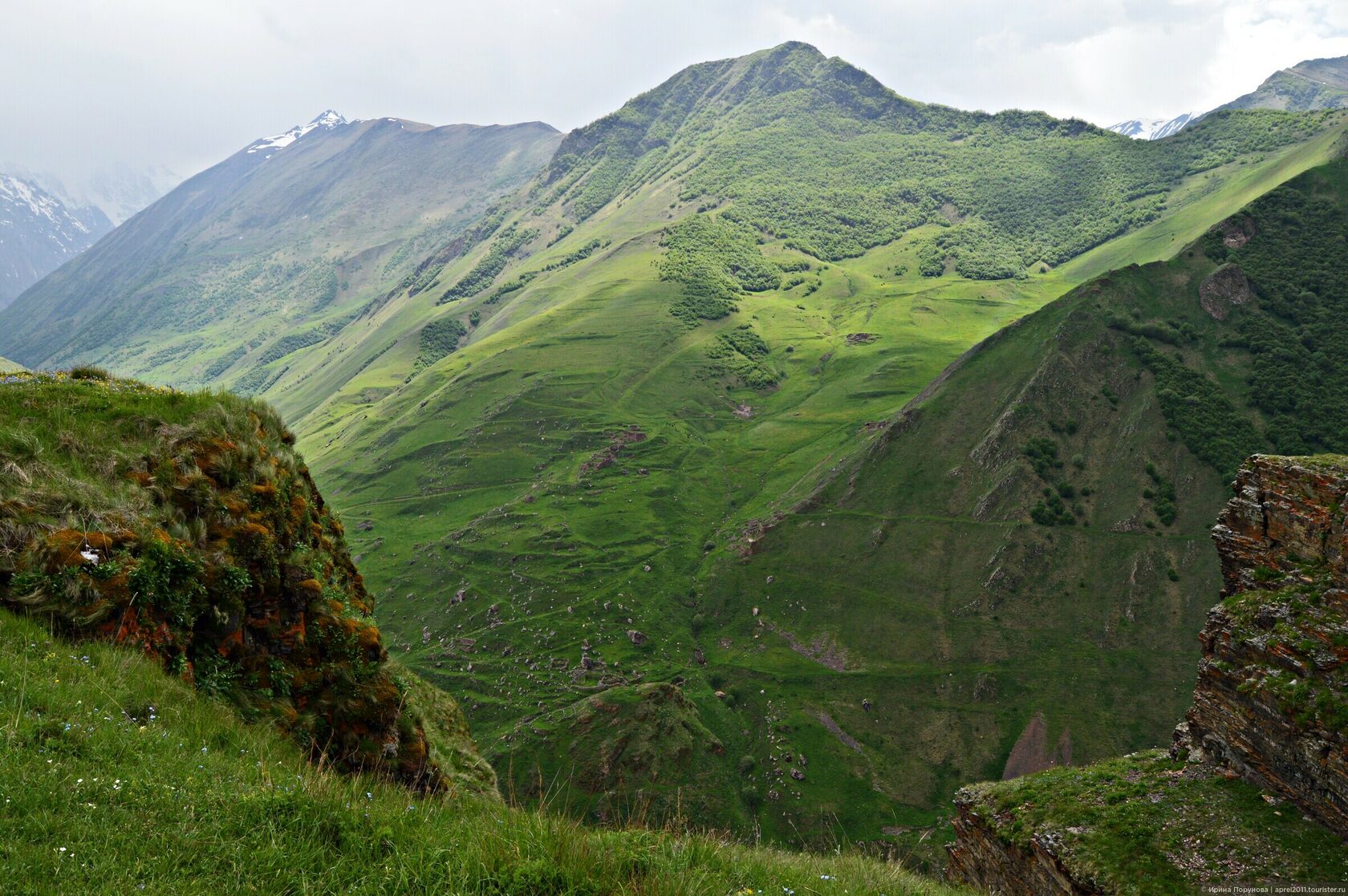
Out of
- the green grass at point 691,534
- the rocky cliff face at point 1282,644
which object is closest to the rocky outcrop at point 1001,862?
the green grass at point 691,534

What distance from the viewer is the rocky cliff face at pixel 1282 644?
27.9 meters

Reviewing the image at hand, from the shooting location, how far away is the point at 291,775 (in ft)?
27.0

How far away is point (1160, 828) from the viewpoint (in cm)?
2908

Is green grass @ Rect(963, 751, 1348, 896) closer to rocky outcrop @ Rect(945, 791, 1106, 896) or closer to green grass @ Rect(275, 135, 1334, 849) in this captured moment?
rocky outcrop @ Rect(945, 791, 1106, 896)

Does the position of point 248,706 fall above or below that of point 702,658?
above

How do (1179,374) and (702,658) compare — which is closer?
(702,658)

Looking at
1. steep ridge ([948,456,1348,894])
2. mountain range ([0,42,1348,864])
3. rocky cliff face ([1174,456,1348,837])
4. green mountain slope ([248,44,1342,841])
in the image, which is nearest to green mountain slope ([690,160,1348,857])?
mountain range ([0,42,1348,864])

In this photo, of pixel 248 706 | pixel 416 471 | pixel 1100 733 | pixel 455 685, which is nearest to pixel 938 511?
pixel 1100 733

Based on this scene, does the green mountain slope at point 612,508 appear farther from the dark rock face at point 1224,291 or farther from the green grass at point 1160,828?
the dark rock face at point 1224,291

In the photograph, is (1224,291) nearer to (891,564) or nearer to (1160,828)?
(891,564)

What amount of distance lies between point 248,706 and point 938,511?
93.3 meters

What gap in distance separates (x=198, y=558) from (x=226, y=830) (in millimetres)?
8242

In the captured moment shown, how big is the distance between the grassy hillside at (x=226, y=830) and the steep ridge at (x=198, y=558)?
216cm

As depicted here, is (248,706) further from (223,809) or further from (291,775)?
(223,809)
